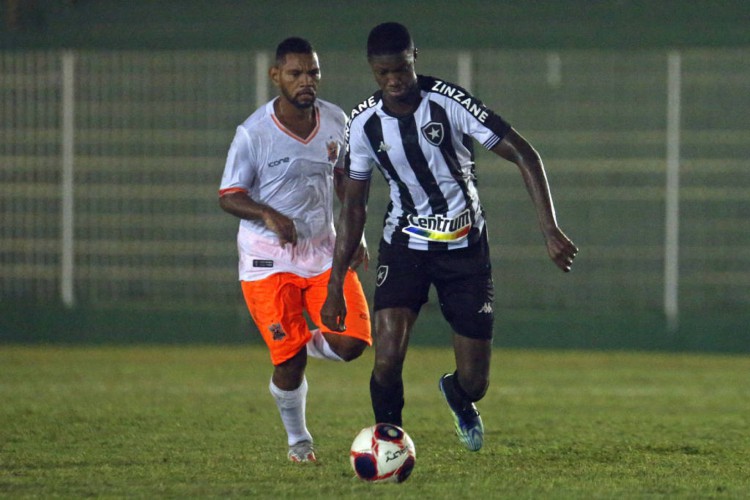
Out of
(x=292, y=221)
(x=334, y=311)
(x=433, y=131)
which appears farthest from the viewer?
(x=292, y=221)

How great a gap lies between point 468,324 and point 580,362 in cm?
682

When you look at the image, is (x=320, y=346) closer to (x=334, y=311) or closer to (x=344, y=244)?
(x=334, y=311)

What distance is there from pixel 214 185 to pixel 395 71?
8.96m

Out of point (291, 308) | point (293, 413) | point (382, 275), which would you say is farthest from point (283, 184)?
point (293, 413)

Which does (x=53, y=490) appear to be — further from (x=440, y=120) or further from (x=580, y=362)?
(x=580, y=362)

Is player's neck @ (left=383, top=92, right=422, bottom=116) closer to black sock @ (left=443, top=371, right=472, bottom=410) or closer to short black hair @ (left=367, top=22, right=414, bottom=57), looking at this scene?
short black hair @ (left=367, top=22, right=414, bottom=57)

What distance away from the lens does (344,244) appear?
7.45m

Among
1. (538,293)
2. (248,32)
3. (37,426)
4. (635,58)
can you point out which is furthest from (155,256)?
(37,426)

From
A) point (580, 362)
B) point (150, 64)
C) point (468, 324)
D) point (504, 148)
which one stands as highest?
point (150, 64)

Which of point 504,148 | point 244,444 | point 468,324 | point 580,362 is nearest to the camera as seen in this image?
point 504,148

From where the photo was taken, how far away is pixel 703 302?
15.5 m

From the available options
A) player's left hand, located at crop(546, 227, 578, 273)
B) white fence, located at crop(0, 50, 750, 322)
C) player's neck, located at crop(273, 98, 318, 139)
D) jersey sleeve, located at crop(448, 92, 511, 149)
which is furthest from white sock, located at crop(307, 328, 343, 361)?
white fence, located at crop(0, 50, 750, 322)

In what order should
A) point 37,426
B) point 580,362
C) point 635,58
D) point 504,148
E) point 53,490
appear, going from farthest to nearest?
point 635,58, point 580,362, point 37,426, point 504,148, point 53,490

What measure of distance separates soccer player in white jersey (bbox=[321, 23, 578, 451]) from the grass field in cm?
66
